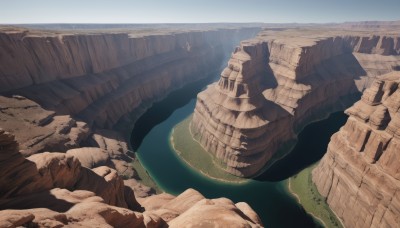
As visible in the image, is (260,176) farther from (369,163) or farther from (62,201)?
(62,201)

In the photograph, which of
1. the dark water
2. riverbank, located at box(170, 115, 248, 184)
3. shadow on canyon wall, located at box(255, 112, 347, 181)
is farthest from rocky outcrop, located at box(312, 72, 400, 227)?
riverbank, located at box(170, 115, 248, 184)

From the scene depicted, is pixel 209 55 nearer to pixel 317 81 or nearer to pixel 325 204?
pixel 317 81

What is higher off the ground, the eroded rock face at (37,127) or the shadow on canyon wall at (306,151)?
the eroded rock face at (37,127)

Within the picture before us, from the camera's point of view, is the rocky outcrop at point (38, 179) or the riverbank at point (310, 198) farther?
the riverbank at point (310, 198)

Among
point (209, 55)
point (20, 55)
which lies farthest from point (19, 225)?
point (209, 55)

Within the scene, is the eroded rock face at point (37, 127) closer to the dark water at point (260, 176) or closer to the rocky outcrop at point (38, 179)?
the rocky outcrop at point (38, 179)

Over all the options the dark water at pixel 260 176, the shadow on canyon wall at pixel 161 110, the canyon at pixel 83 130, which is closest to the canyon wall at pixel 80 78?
the canyon at pixel 83 130

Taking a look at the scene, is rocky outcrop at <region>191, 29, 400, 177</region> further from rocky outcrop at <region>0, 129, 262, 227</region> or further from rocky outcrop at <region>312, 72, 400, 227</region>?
rocky outcrop at <region>0, 129, 262, 227</region>

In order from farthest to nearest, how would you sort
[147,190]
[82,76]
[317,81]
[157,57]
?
[157,57]
[317,81]
[82,76]
[147,190]
